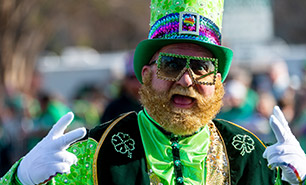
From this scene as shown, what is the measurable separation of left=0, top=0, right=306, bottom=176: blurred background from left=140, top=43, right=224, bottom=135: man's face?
2906mm

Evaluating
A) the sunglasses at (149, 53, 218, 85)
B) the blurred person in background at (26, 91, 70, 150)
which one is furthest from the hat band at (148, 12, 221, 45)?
the blurred person in background at (26, 91, 70, 150)

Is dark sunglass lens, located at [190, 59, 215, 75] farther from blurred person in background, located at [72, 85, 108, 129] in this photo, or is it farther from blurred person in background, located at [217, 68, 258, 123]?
blurred person in background, located at [72, 85, 108, 129]

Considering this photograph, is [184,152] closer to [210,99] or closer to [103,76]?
[210,99]

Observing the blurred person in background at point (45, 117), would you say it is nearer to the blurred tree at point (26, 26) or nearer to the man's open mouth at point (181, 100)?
the man's open mouth at point (181, 100)

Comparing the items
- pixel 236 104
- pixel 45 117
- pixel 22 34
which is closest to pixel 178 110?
pixel 236 104

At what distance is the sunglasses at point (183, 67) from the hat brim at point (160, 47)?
2.6 inches

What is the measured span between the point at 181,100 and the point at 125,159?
0.41m

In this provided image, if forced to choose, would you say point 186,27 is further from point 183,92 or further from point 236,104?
point 236,104

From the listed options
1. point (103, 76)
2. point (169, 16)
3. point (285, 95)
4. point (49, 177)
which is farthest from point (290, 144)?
point (103, 76)

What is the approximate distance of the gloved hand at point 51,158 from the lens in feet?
8.82

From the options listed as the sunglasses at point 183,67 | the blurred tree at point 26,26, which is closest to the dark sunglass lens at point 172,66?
the sunglasses at point 183,67

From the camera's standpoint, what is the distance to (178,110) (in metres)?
2.90

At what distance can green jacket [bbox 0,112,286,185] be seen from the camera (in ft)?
9.30

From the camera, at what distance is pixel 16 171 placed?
2.81m
